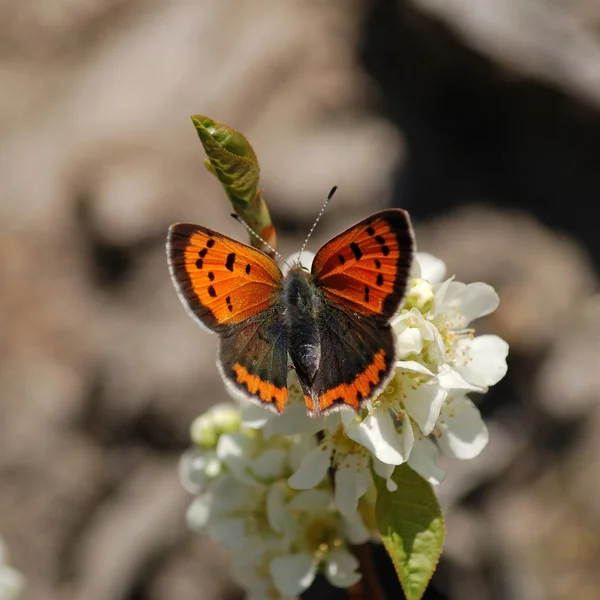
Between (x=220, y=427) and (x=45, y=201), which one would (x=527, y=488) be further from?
(x=45, y=201)

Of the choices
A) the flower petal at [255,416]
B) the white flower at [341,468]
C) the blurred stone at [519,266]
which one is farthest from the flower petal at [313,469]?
the blurred stone at [519,266]

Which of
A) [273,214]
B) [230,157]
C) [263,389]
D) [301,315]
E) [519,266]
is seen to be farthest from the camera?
[273,214]

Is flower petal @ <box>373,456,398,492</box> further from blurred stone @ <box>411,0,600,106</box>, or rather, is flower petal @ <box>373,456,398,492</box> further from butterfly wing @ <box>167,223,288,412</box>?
blurred stone @ <box>411,0,600,106</box>

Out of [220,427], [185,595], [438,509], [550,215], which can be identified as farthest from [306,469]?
[550,215]

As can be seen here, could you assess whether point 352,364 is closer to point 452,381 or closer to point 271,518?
point 452,381

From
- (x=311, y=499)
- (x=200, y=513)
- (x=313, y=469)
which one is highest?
(x=313, y=469)

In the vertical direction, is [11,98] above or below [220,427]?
below

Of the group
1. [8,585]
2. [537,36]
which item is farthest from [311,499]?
[537,36]
